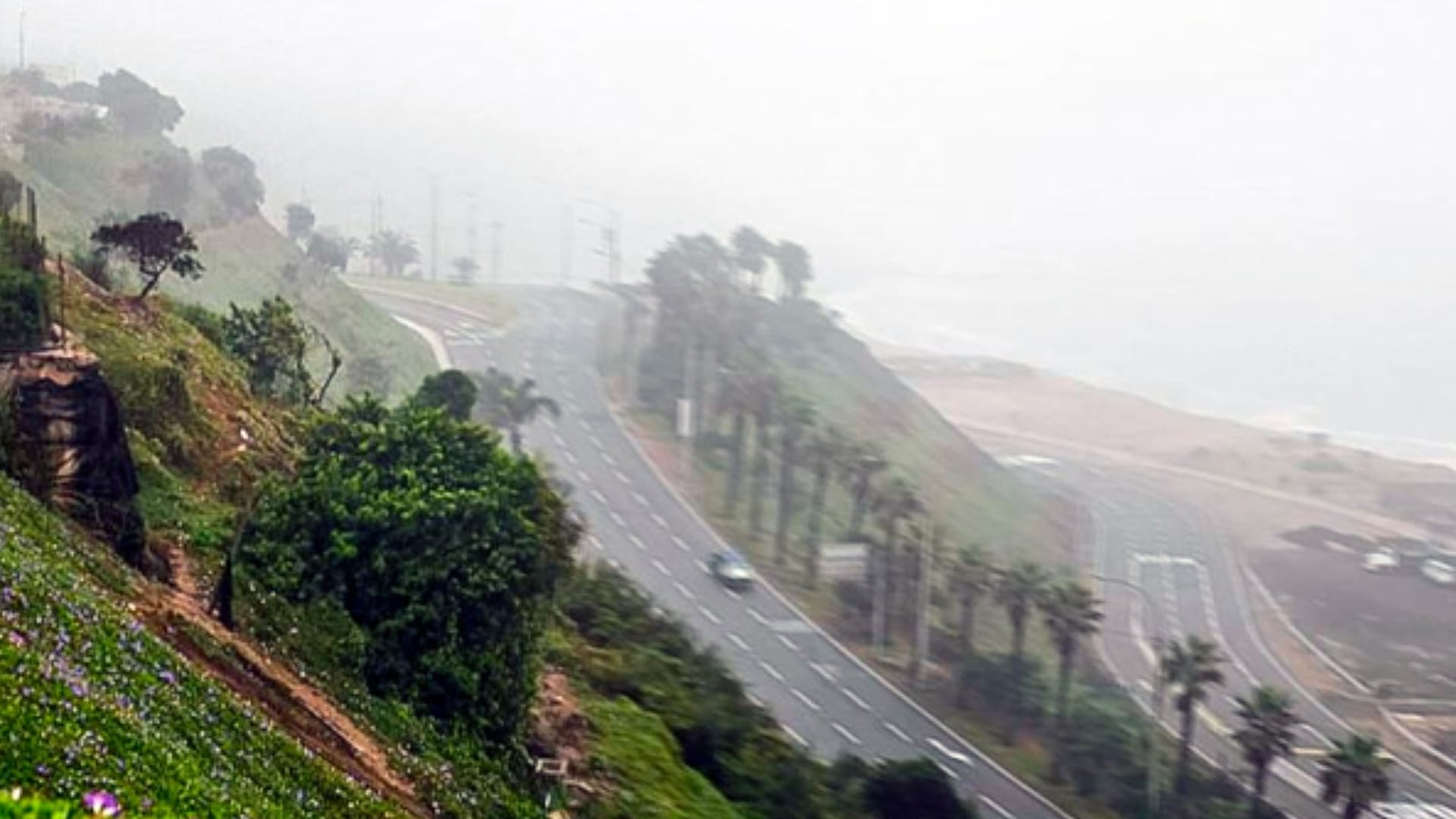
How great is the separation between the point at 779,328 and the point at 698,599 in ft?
151

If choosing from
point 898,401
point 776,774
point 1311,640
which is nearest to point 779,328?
point 898,401

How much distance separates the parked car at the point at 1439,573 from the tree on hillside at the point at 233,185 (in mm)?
79959

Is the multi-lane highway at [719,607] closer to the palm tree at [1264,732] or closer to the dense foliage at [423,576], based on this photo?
the palm tree at [1264,732]

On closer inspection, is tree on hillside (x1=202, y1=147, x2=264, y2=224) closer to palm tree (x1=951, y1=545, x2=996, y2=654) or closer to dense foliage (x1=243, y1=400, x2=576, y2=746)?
palm tree (x1=951, y1=545, x2=996, y2=654)

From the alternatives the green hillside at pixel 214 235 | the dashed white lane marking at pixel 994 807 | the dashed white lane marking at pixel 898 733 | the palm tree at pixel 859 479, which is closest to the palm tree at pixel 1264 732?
the dashed white lane marking at pixel 994 807

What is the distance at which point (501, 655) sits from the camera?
28812 mm

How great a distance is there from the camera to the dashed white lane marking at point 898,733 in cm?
5516

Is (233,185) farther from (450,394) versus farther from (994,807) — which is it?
(994,807)

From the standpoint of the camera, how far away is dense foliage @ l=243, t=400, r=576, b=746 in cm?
2747

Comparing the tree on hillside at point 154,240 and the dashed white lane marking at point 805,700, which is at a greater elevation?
the tree on hillside at point 154,240

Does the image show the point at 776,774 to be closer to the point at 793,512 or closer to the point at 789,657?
the point at 789,657

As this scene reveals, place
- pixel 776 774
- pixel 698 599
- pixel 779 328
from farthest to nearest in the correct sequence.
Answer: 1. pixel 779 328
2. pixel 698 599
3. pixel 776 774

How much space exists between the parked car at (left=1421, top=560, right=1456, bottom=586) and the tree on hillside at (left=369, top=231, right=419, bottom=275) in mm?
89063

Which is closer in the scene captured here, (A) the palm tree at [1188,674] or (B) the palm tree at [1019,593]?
(A) the palm tree at [1188,674]
